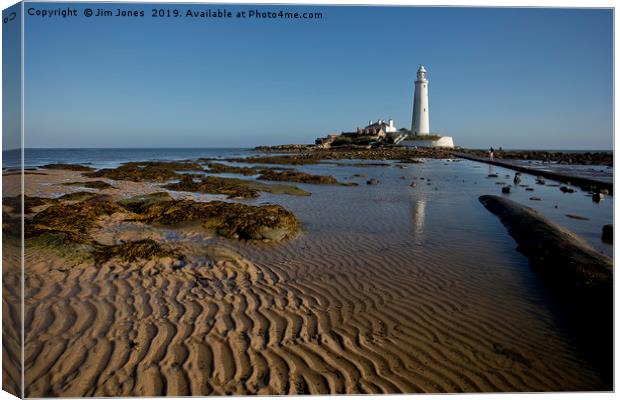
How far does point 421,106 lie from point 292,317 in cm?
7409

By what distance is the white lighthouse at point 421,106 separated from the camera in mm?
71938

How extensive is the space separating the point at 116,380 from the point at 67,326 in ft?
4.47

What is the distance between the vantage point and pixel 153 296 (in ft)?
16.6

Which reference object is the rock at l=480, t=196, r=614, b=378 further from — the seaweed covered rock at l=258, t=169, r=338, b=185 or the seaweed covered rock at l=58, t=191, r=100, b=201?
the seaweed covered rock at l=58, t=191, r=100, b=201

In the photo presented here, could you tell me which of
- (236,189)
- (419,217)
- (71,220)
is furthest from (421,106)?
(71,220)

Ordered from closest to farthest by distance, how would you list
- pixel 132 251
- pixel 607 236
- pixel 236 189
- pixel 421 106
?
pixel 132 251 → pixel 607 236 → pixel 236 189 → pixel 421 106

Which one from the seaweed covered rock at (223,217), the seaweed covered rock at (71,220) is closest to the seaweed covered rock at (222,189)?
the seaweed covered rock at (223,217)

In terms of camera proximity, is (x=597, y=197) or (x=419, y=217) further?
(x=597, y=197)

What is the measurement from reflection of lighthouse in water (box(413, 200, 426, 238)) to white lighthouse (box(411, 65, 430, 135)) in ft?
208

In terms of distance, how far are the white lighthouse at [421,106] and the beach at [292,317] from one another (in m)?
68.3

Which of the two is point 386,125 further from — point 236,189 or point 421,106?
point 236,189

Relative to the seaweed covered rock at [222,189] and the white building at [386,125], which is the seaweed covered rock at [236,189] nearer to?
the seaweed covered rock at [222,189]

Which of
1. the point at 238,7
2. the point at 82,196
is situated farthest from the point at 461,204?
the point at 82,196

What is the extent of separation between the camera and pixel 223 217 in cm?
945
